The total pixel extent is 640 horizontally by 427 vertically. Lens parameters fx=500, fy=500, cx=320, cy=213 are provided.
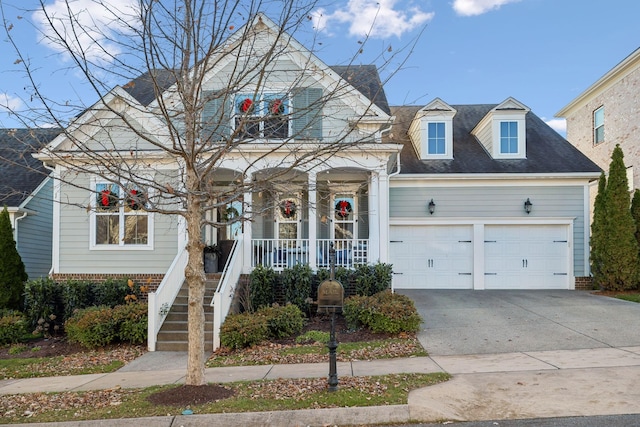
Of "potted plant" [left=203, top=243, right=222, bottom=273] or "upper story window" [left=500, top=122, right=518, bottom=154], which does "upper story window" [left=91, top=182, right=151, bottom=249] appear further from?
"upper story window" [left=500, top=122, right=518, bottom=154]

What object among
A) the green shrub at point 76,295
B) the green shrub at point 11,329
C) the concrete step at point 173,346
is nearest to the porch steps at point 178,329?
the concrete step at point 173,346

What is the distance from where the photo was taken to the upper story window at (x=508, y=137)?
15273mm

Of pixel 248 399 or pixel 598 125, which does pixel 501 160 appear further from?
pixel 248 399

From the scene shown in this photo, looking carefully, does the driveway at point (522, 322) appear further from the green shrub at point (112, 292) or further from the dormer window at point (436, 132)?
the green shrub at point (112, 292)

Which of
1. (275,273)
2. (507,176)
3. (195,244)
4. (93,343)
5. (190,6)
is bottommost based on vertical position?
(93,343)

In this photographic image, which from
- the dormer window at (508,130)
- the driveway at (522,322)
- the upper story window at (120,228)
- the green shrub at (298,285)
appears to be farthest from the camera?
the dormer window at (508,130)

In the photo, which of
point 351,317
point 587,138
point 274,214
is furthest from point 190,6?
point 587,138

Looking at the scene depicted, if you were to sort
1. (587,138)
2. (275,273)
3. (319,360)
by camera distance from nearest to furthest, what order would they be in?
(319,360) → (275,273) → (587,138)

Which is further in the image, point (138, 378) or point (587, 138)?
point (587, 138)

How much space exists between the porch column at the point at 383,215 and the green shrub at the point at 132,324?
5.54 metres

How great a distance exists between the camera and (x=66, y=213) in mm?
13078

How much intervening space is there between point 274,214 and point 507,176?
21.9 feet

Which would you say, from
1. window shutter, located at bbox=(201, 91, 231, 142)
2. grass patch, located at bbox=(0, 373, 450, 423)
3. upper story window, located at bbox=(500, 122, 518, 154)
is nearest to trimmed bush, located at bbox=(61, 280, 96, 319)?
window shutter, located at bbox=(201, 91, 231, 142)

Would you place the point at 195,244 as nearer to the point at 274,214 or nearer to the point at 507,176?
the point at 274,214
